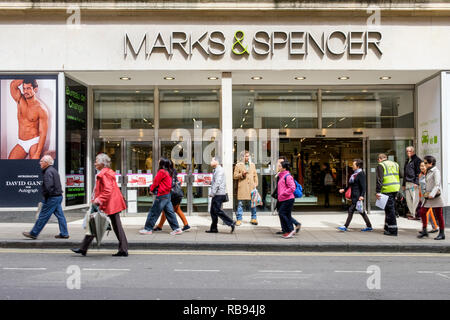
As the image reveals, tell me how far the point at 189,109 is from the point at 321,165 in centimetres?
597

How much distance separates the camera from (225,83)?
443 inches

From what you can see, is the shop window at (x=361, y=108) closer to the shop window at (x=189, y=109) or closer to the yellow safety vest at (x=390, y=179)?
the shop window at (x=189, y=109)

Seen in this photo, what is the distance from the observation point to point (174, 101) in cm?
1320

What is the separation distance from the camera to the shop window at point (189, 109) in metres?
13.1

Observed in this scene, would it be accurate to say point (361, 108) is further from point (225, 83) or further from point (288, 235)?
point (288, 235)

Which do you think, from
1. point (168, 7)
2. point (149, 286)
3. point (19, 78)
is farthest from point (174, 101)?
point (149, 286)

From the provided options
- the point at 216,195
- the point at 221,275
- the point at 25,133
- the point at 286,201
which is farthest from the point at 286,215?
the point at 25,133

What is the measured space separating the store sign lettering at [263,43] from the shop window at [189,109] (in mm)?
2322

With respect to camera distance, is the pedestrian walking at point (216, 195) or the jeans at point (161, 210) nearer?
the jeans at point (161, 210)

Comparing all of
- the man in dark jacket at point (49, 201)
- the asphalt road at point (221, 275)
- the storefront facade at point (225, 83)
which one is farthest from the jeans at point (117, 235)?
the storefront facade at point (225, 83)

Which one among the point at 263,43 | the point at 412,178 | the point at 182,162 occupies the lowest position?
the point at 412,178

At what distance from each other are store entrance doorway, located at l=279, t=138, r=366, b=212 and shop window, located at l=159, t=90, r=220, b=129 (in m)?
2.37

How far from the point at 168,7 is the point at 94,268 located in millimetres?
6981

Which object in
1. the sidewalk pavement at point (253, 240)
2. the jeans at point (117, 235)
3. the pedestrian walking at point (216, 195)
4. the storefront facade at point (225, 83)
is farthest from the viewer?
the storefront facade at point (225, 83)
